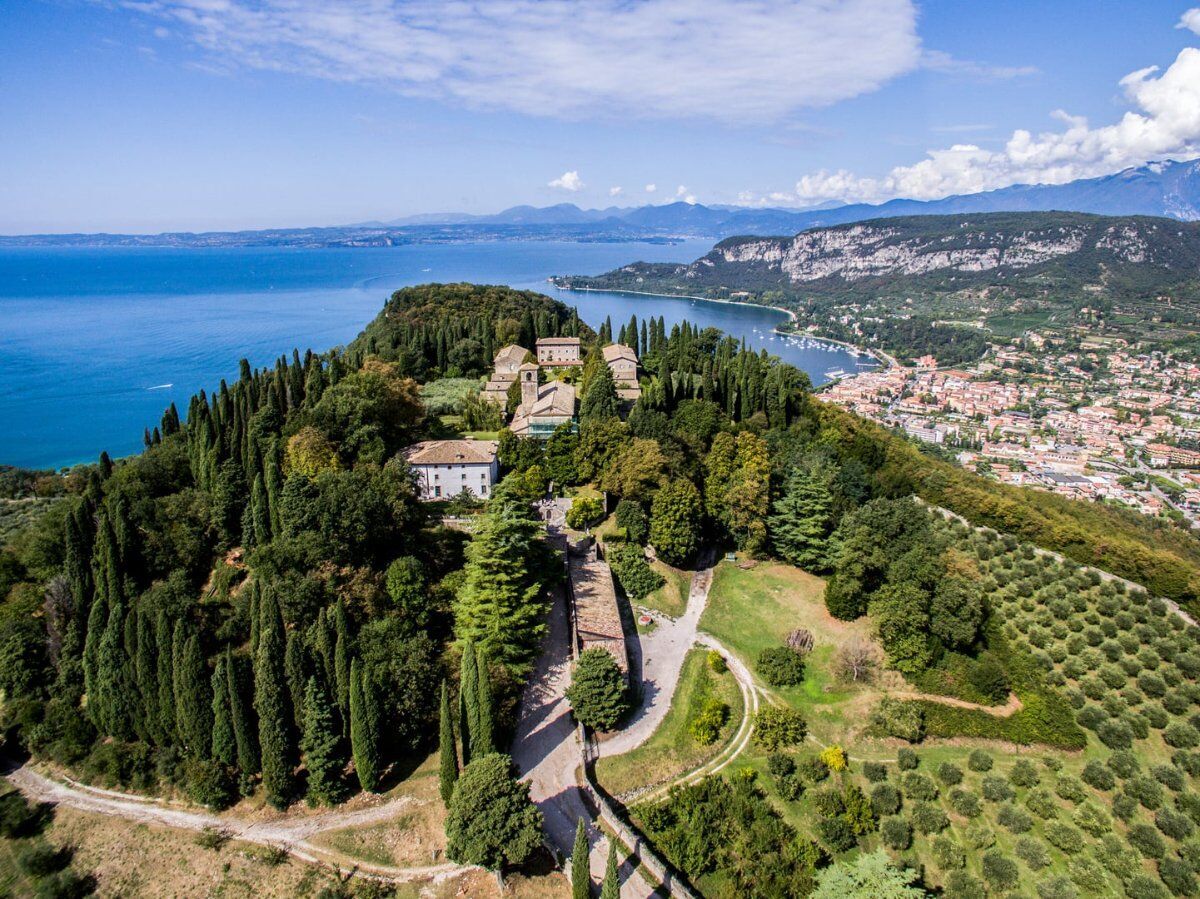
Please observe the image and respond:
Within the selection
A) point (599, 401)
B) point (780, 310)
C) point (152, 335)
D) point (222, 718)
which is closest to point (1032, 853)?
point (222, 718)

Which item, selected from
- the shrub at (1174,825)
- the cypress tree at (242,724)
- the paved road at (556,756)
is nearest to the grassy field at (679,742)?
the paved road at (556,756)

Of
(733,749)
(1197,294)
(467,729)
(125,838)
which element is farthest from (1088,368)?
(125,838)

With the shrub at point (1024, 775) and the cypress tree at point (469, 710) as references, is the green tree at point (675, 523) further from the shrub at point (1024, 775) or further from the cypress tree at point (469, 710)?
the shrub at point (1024, 775)

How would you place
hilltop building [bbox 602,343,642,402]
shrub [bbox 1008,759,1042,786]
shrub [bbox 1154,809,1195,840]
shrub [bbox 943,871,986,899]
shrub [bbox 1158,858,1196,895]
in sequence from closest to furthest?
shrub [bbox 943,871,986,899] → shrub [bbox 1158,858,1196,895] → shrub [bbox 1154,809,1195,840] → shrub [bbox 1008,759,1042,786] → hilltop building [bbox 602,343,642,402]

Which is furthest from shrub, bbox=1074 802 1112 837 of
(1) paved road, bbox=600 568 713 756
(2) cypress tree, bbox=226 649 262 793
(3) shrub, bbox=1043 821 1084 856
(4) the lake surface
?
(4) the lake surface

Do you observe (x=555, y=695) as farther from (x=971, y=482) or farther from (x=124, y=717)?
(x=971, y=482)

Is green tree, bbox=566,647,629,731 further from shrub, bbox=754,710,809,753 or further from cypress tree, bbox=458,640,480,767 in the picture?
shrub, bbox=754,710,809,753

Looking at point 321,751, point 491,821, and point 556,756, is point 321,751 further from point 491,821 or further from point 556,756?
point 556,756
